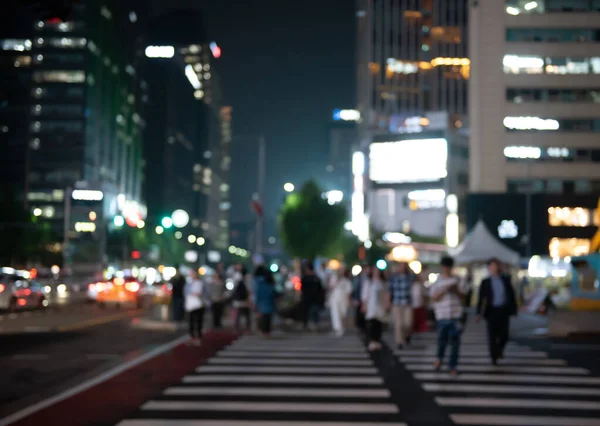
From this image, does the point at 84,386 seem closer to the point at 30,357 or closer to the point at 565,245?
the point at 30,357

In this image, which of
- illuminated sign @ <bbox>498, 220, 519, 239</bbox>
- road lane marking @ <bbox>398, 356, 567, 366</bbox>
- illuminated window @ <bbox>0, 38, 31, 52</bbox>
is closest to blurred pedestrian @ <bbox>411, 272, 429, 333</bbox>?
road lane marking @ <bbox>398, 356, 567, 366</bbox>

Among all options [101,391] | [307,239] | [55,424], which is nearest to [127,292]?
[101,391]

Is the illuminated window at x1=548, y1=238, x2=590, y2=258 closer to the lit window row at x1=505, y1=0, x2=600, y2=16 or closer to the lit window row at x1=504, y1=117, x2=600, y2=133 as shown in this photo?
the lit window row at x1=504, y1=117, x2=600, y2=133

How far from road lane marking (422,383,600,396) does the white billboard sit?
316ft

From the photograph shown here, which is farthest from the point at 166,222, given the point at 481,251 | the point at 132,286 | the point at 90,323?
the point at 481,251

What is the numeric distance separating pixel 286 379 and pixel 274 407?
10.2ft

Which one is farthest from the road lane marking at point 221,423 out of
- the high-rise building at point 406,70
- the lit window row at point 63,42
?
the lit window row at point 63,42

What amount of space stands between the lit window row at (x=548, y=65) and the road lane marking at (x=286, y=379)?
6146cm

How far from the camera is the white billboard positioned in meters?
109

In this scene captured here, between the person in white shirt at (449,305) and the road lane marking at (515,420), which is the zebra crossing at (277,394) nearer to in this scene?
the road lane marking at (515,420)

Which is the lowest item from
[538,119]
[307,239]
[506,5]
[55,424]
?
[55,424]

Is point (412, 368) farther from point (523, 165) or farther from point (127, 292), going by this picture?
point (523, 165)

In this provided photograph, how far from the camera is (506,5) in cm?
7219

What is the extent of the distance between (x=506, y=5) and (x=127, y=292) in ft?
142
